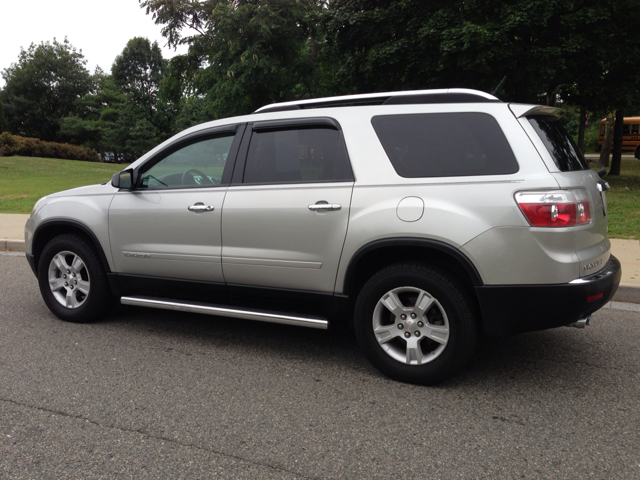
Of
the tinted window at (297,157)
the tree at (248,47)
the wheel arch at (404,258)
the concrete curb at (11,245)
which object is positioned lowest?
the concrete curb at (11,245)

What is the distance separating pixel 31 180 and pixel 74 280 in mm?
19666

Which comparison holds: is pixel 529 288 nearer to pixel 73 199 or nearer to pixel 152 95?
pixel 73 199

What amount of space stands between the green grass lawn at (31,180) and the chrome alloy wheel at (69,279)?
29.8ft

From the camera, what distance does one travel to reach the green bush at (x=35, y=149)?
110 feet

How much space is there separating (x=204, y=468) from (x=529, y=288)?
6.90ft

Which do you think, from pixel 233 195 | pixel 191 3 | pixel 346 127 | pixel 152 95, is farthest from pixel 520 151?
pixel 152 95

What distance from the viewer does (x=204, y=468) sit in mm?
2750

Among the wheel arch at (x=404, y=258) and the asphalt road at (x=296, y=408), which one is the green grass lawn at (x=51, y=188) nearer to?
the asphalt road at (x=296, y=408)

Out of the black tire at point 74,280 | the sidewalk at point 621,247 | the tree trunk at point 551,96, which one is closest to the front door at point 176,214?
the black tire at point 74,280

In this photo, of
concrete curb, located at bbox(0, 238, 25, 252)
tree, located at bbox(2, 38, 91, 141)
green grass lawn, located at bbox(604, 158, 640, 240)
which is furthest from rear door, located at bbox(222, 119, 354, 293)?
tree, located at bbox(2, 38, 91, 141)

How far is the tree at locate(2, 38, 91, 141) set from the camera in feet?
211

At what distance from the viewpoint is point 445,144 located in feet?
12.3

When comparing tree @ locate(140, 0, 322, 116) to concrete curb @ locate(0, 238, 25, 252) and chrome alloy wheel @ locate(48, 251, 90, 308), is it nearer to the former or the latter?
concrete curb @ locate(0, 238, 25, 252)

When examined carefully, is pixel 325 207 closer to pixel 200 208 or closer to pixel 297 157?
pixel 297 157
